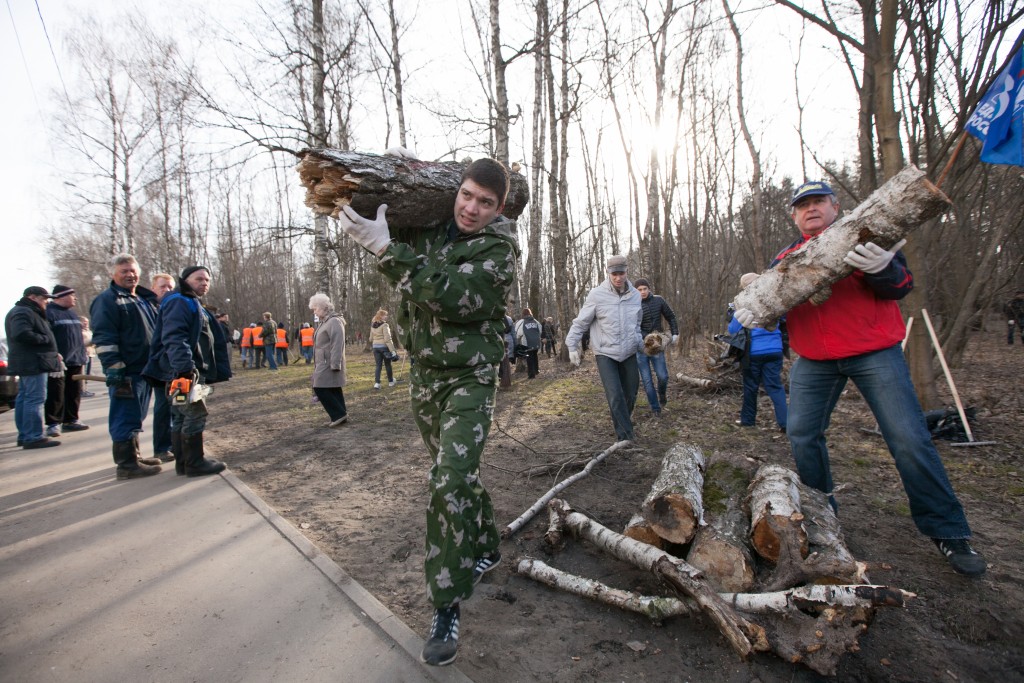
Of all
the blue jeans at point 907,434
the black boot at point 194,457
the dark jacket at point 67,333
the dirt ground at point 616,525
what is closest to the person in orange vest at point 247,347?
the dark jacket at point 67,333

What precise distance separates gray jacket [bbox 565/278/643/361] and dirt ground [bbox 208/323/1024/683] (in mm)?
1091

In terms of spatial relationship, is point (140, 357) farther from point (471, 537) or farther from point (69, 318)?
point (471, 537)

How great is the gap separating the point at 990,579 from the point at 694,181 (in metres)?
18.6

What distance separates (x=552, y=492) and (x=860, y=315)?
2321 millimetres

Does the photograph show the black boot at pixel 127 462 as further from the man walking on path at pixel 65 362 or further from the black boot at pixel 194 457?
the man walking on path at pixel 65 362

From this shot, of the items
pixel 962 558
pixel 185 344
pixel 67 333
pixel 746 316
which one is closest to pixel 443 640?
pixel 746 316

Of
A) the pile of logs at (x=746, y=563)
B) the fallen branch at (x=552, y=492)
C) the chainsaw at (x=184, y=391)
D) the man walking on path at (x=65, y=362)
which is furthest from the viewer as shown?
the man walking on path at (x=65, y=362)

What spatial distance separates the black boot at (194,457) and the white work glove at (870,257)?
570cm

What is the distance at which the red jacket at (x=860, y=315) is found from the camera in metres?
2.58

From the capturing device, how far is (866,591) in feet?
6.22

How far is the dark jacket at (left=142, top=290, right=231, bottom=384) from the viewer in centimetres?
473

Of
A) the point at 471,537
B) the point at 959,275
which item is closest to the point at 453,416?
the point at 471,537

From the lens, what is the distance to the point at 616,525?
3.32 meters

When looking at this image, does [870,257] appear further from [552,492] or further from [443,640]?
[443,640]
